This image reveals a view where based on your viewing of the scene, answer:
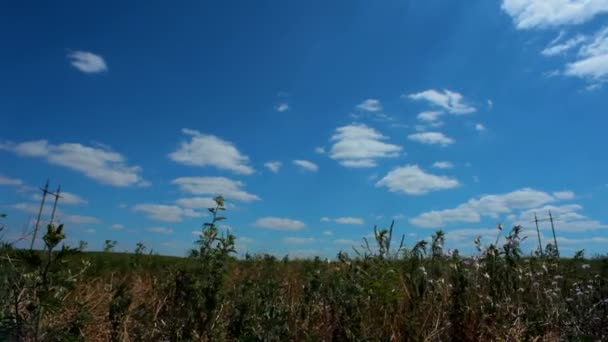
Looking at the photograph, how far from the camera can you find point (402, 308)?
4.36 m

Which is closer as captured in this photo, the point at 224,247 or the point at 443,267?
the point at 224,247

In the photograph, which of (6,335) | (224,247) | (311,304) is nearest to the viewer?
(6,335)

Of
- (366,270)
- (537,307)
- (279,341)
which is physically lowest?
(279,341)

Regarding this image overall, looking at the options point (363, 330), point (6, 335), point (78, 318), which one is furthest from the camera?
point (363, 330)

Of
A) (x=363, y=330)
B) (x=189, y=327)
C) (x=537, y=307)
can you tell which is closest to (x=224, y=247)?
(x=189, y=327)

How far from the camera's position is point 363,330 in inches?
149

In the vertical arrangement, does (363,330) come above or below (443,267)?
below

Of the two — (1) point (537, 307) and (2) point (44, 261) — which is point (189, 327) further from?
(1) point (537, 307)

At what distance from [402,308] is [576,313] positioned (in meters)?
1.88

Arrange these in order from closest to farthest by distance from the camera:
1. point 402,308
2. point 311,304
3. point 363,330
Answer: point 363,330 → point 402,308 → point 311,304

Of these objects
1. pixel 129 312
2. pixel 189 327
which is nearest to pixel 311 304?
pixel 189 327

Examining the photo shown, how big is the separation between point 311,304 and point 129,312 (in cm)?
167

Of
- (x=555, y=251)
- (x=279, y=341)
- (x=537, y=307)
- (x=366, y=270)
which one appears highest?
(x=555, y=251)

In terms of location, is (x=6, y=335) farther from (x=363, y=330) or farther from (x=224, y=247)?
(x=363, y=330)
